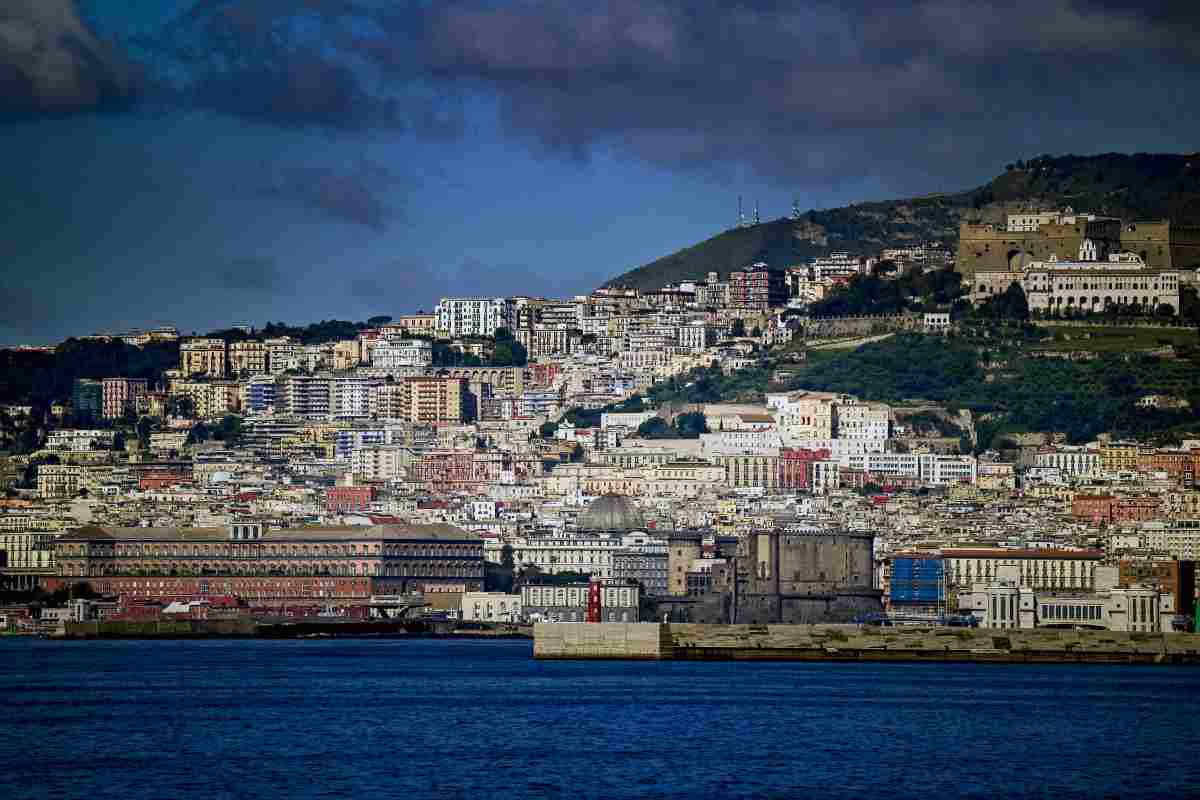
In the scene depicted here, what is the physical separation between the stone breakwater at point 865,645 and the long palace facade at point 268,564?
38252 millimetres

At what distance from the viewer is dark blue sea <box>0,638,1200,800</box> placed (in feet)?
137

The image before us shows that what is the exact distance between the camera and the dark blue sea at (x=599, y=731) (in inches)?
1642

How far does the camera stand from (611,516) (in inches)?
4766

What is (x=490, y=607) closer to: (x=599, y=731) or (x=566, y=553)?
(x=566, y=553)

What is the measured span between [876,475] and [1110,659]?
59.8 m

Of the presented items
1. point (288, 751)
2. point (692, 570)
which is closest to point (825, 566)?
point (692, 570)

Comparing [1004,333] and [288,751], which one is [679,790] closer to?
[288,751]

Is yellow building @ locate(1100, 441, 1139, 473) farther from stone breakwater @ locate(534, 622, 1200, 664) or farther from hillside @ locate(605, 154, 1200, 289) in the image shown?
stone breakwater @ locate(534, 622, 1200, 664)

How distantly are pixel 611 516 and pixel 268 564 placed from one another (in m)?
15.6

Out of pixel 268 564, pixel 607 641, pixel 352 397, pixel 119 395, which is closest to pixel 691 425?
pixel 352 397

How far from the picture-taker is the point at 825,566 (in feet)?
323

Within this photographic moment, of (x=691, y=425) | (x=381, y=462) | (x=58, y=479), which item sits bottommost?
(x=58, y=479)

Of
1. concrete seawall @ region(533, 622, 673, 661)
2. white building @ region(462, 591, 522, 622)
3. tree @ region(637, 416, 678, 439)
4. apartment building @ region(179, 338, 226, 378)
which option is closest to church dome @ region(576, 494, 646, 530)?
white building @ region(462, 591, 522, 622)

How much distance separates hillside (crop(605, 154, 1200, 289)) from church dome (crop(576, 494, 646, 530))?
4967 cm
